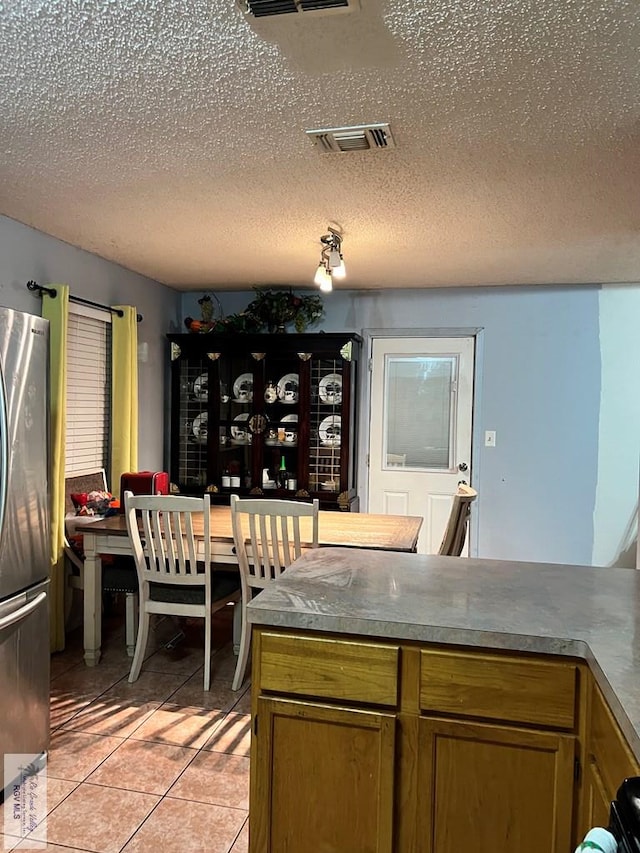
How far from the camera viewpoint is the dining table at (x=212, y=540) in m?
3.09

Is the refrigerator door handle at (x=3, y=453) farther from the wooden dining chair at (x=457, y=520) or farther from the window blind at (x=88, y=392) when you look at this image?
the wooden dining chair at (x=457, y=520)

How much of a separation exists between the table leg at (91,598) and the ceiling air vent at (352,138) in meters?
2.21

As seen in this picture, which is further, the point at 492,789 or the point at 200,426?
the point at 200,426

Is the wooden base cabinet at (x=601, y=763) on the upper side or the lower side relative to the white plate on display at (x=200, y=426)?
lower

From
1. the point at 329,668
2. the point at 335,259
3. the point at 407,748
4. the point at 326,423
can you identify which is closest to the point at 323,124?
the point at 335,259

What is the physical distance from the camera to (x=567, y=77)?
1.79 metres

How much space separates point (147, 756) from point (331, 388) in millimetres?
2865

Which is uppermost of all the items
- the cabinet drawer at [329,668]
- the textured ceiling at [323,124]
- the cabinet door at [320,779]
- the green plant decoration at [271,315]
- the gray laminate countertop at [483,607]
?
the textured ceiling at [323,124]

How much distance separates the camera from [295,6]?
1.47m

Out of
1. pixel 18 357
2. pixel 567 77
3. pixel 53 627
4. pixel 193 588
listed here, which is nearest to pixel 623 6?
pixel 567 77

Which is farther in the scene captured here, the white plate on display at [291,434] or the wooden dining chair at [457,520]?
the white plate on display at [291,434]

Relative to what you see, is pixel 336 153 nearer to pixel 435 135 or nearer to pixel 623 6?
pixel 435 135

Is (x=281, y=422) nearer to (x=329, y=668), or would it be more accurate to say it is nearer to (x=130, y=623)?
(x=130, y=623)

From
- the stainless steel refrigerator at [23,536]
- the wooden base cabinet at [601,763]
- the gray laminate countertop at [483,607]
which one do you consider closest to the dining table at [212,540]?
the stainless steel refrigerator at [23,536]
